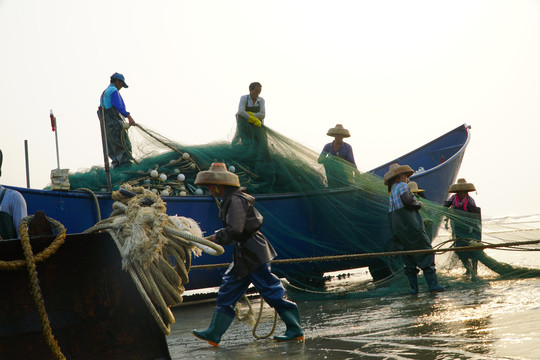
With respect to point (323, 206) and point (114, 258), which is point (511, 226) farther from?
point (114, 258)

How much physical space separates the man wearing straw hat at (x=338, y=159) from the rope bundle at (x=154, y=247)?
601 centimetres

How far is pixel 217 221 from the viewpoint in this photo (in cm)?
891

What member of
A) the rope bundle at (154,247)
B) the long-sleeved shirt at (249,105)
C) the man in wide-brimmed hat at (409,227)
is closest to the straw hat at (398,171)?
the man in wide-brimmed hat at (409,227)

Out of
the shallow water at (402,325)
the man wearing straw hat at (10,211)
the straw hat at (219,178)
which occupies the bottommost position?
the shallow water at (402,325)

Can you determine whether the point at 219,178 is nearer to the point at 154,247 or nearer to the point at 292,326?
the point at 292,326

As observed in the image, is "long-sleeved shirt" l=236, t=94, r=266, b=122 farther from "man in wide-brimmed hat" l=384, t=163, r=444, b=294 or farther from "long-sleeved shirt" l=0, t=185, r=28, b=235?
"long-sleeved shirt" l=0, t=185, r=28, b=235

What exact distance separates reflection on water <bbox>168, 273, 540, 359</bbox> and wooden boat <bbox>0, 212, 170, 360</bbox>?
1.58 m

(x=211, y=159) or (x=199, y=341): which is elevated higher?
(x=211, y=159)

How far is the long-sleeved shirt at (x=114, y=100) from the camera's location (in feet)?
28.5

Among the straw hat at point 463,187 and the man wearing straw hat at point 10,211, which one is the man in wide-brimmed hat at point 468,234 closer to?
the straw hat at point 463,187

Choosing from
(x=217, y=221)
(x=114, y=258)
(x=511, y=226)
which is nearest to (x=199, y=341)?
(x=114, y=258)

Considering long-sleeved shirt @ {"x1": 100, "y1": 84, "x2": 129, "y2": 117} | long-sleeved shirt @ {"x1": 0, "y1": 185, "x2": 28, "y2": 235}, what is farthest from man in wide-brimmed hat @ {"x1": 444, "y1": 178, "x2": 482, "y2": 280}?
long-sleeved shirt @ {"x1": 0, "y1": 185, "x2": 28, "y2": 235}

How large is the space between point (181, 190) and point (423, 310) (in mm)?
4351

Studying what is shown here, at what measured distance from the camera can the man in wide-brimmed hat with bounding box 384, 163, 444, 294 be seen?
7648 millimetres
